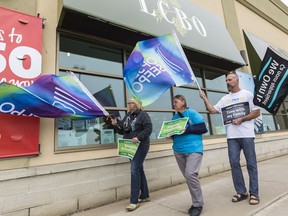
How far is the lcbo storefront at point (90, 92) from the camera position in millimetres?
3199

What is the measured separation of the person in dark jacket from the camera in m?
3.36

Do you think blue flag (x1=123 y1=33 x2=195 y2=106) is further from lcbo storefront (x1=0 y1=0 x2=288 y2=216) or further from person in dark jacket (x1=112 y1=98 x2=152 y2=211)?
lcbo storefront (x1=0 y1=0 x2=288 y2=216)

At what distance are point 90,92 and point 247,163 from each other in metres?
2.90

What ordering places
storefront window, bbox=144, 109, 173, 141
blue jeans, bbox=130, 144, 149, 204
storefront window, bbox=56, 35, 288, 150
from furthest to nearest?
storefront window, bbox=144, 109, 173, 141 → storefront window, bbox=56, 35, 288, 150 → blue jeans, bbox=130, 144, 149, 204

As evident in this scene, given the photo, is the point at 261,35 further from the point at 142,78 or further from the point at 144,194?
the point at 144,194

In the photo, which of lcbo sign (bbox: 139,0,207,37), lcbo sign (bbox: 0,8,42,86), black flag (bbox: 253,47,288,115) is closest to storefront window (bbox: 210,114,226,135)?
lcbo sign (bbox: 139,0,207,37)

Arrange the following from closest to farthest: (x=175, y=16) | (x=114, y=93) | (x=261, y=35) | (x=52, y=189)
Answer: (x=52, y=189) → (x=114, y=93) → (x=175, y=16) → (x=261, y=35)

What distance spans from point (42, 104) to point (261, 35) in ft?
31.9

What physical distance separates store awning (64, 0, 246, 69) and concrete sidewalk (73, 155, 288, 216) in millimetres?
3130

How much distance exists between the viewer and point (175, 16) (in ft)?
17.9

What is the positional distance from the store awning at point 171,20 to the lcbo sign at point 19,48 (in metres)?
0.71

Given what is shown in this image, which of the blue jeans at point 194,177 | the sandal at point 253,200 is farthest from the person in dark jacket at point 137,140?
the sandal at point 253,200

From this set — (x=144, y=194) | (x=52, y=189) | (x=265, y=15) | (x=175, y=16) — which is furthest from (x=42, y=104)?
(x=265, y=15)

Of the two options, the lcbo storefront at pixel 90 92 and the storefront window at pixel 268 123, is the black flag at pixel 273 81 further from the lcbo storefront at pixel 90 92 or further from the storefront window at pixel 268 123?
the storefront window at pixel 268 123
